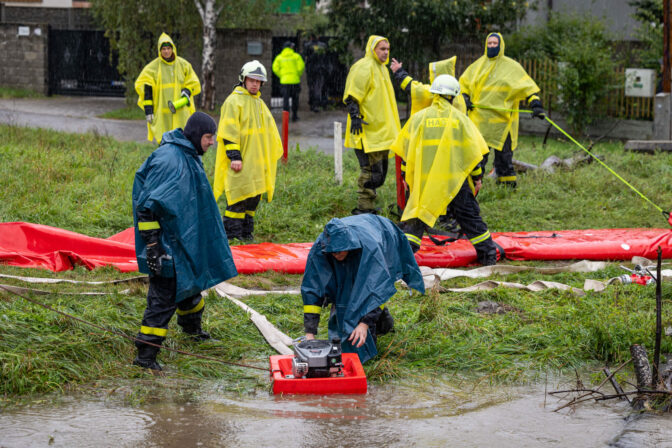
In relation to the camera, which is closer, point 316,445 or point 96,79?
point 316,445

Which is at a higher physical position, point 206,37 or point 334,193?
point 206,37

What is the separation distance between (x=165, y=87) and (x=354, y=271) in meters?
7.08

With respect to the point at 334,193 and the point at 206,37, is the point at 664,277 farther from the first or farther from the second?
the point at 206,37

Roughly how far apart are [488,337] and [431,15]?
12.4 meters

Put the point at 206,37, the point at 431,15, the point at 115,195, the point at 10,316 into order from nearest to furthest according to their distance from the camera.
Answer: the point at 10,316, the point at 115,195, the point at 431,15, the point at 206,37

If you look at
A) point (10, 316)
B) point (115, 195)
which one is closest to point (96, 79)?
point (115, 195)

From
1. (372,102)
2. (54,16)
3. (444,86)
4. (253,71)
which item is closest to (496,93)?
(372,102)

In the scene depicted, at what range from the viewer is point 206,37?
1880 cm

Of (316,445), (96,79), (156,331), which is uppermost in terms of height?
(96,79)

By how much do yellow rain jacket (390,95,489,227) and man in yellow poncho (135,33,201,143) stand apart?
4.52 meters

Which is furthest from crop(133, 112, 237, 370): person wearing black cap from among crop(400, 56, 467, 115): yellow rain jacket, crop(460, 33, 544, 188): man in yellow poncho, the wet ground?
the wet ground

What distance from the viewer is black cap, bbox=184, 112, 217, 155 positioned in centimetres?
557

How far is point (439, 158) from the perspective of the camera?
→ 7.88 meters

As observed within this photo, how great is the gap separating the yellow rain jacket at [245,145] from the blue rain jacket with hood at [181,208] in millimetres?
3172
